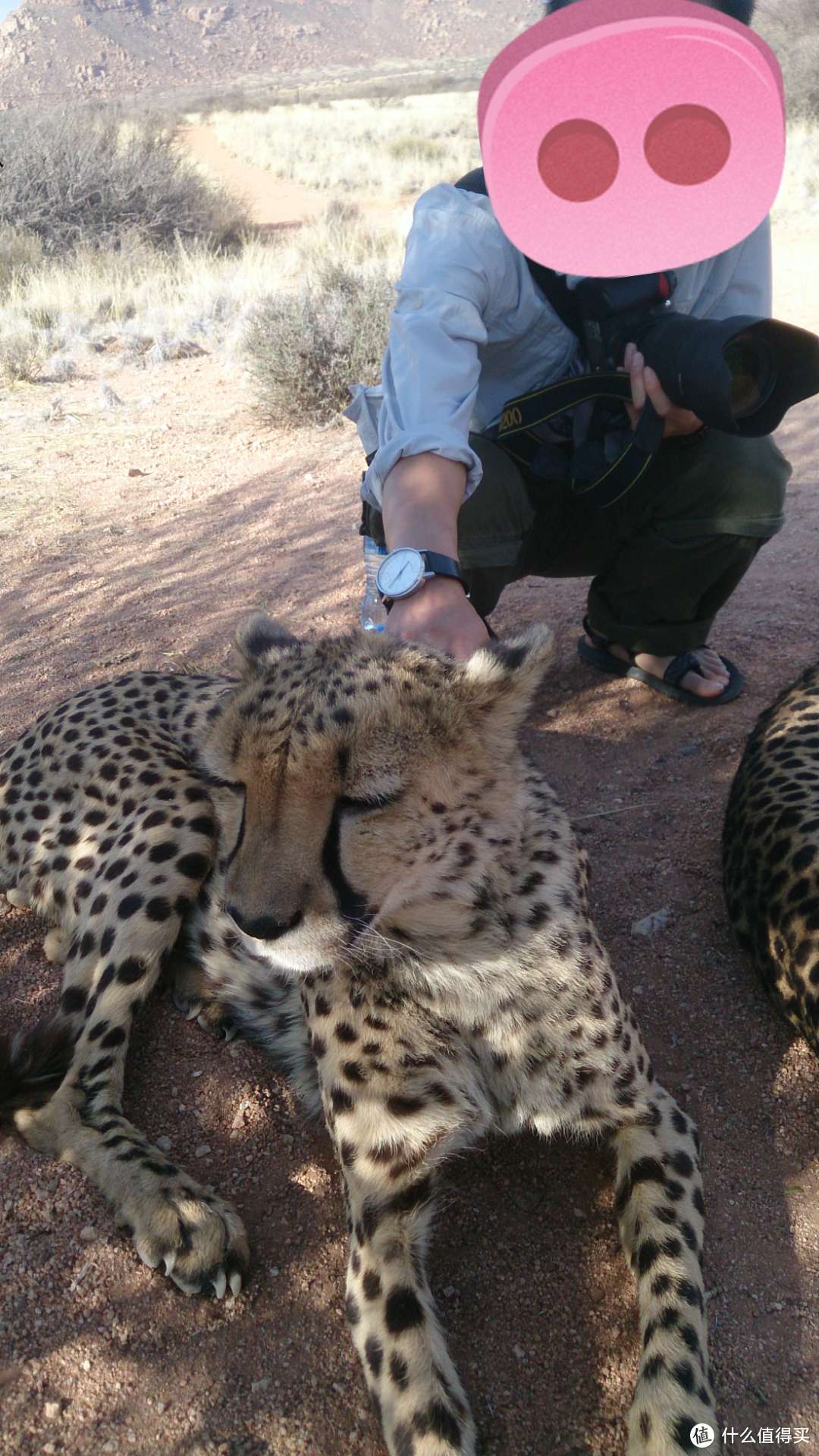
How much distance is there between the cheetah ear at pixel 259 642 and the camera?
1.63 meters

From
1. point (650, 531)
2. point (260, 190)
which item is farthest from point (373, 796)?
point (260, 190)

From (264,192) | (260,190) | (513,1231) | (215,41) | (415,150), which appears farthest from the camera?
(215,41)

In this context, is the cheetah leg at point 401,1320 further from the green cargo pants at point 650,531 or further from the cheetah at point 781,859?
the green cargo pants at point 650,531

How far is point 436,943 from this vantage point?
1.55m

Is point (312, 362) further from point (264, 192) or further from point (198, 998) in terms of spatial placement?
point (264, 192)

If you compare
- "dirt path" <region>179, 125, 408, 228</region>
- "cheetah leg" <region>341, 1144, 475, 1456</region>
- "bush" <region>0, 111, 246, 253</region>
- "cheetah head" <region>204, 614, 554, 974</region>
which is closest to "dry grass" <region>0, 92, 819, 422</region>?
"bush" <region>0, 111, 246, 253</region>

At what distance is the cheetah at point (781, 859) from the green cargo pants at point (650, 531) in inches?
23.6

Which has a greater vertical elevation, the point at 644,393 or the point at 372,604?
the point at 644,393

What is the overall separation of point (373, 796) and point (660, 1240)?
2.64 ft

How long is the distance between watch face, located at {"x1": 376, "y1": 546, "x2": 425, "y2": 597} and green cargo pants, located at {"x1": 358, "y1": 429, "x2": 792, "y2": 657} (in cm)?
77

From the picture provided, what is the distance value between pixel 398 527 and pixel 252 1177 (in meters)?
1.20

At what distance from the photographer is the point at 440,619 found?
5.98 ft

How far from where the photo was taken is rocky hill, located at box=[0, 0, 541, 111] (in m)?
50.6

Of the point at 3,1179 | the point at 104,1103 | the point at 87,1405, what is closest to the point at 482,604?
the point at 104,1103
